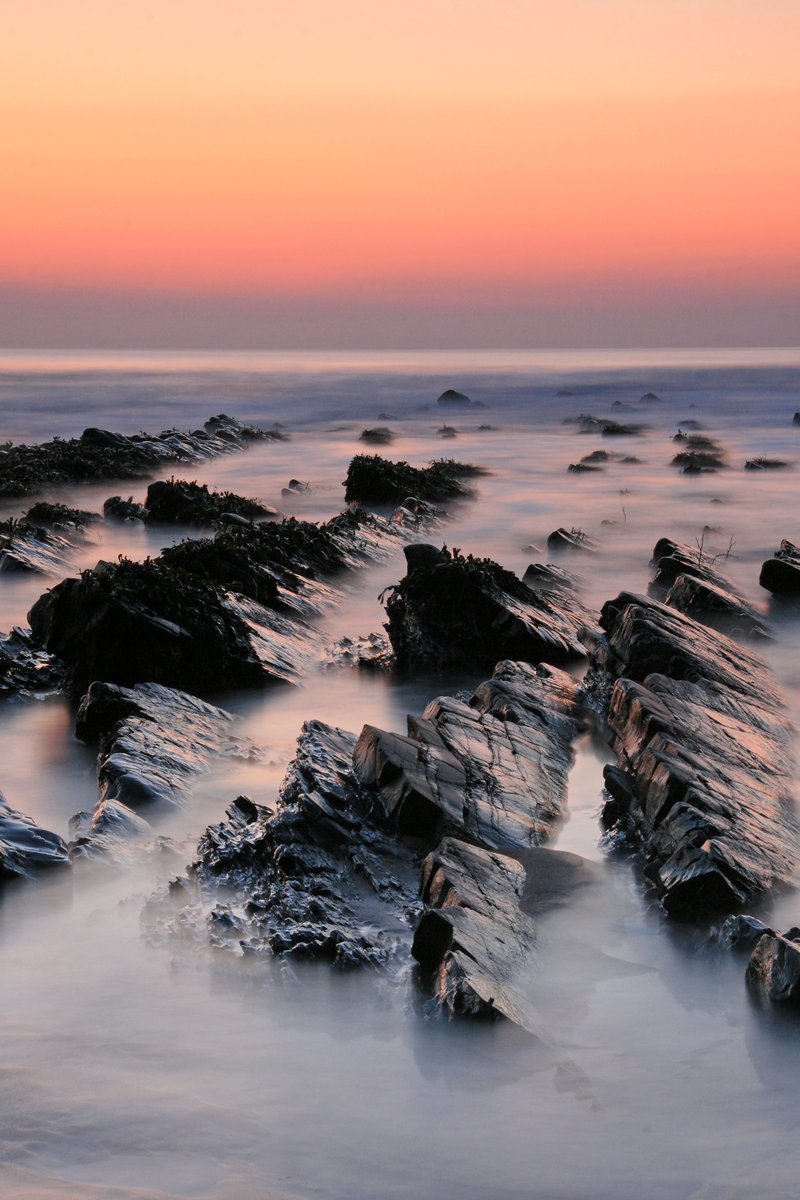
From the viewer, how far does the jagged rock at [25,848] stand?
660cm

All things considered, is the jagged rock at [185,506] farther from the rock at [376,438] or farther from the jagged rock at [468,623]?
the rock at [376,438]

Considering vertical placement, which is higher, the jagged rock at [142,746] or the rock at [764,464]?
the jagged rock at [142,746]

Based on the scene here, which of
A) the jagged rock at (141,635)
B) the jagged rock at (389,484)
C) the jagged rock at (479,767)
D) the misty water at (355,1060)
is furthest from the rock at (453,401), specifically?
the misty water at (355,1060)

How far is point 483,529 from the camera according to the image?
2309 centimetres

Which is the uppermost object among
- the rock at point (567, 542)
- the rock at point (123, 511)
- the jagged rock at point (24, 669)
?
the jagged rock at point (24, 669)

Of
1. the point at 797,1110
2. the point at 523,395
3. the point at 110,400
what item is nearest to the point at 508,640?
the point at 797,1110

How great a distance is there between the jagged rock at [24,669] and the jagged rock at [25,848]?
12.9ft

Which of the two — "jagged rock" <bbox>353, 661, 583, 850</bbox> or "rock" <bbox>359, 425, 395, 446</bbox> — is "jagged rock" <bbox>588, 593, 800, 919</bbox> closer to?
"jagged rock" <bbox>353, 661, 583, 850</bbox>

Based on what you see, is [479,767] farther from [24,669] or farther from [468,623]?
Answer: [24,669]

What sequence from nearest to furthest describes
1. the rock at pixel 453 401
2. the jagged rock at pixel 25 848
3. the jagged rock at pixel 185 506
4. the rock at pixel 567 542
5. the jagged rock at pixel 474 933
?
the jagged rock at pixel 474 933
the jagged rock at pixel 25 848
the rock at pixel 567 542
the jagged rock at pixel 185 506
the rock at pixel 453 401

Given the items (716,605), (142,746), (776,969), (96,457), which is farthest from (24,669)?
(96,457)

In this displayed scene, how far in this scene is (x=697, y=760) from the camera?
7621 mm

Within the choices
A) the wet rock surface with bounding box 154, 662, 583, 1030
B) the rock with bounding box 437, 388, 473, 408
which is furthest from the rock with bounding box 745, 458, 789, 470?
the rock with bounding box 437, 388, 473, 408

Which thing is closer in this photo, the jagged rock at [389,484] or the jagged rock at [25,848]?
the jagged rock at [25,848]
